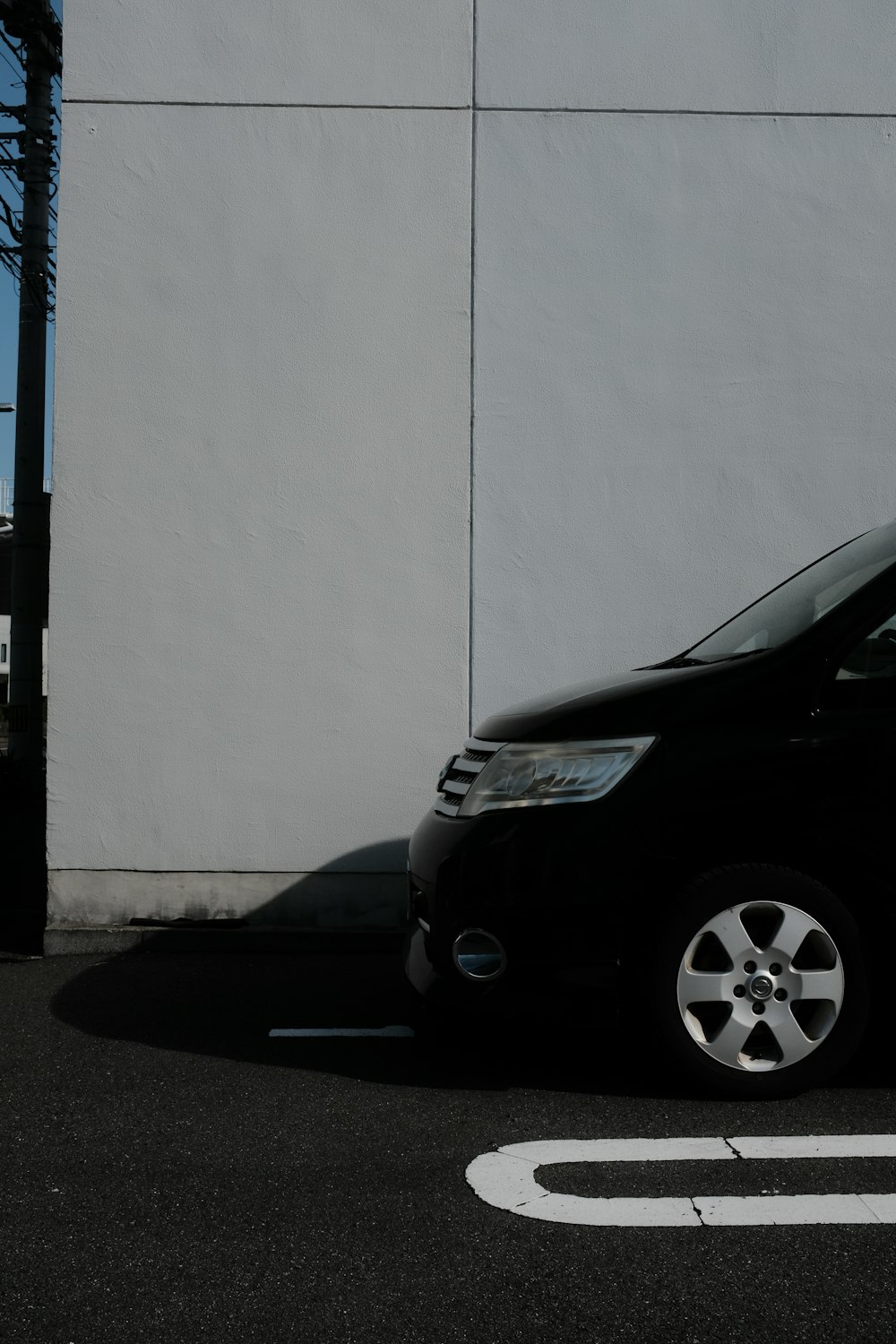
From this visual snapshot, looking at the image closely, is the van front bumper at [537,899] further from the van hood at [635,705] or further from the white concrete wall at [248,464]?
the white concrete wall at [248,464]

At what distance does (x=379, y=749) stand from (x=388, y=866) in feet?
1.87

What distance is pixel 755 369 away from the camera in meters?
5.85

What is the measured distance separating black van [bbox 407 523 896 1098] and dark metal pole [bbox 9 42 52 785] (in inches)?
343

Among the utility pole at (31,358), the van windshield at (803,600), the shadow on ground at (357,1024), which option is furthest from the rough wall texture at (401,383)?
the utility pole at (31,358)

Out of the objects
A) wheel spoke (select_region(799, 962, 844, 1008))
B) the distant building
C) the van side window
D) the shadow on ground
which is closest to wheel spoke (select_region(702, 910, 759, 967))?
wheel spoke (select_region(799, 962, 844, 1008))

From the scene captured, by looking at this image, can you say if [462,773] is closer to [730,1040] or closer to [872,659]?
[730,1040]

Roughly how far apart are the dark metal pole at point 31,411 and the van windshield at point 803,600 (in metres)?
8.32

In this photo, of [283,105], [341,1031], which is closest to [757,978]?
[341,1031]

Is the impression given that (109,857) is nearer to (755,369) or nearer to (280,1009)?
(280,1009)

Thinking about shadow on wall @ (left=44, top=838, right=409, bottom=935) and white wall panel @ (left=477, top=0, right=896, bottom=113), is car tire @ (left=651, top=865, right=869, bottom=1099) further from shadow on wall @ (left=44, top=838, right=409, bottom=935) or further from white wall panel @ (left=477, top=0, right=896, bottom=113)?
white wall panel @ (left=477, top=0, right=896, bottom=113)

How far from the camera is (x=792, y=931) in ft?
10.6

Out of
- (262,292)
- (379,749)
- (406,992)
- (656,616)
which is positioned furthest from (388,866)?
(262,292)

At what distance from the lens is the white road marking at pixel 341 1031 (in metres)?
4.11

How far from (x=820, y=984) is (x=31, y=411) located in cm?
1052
